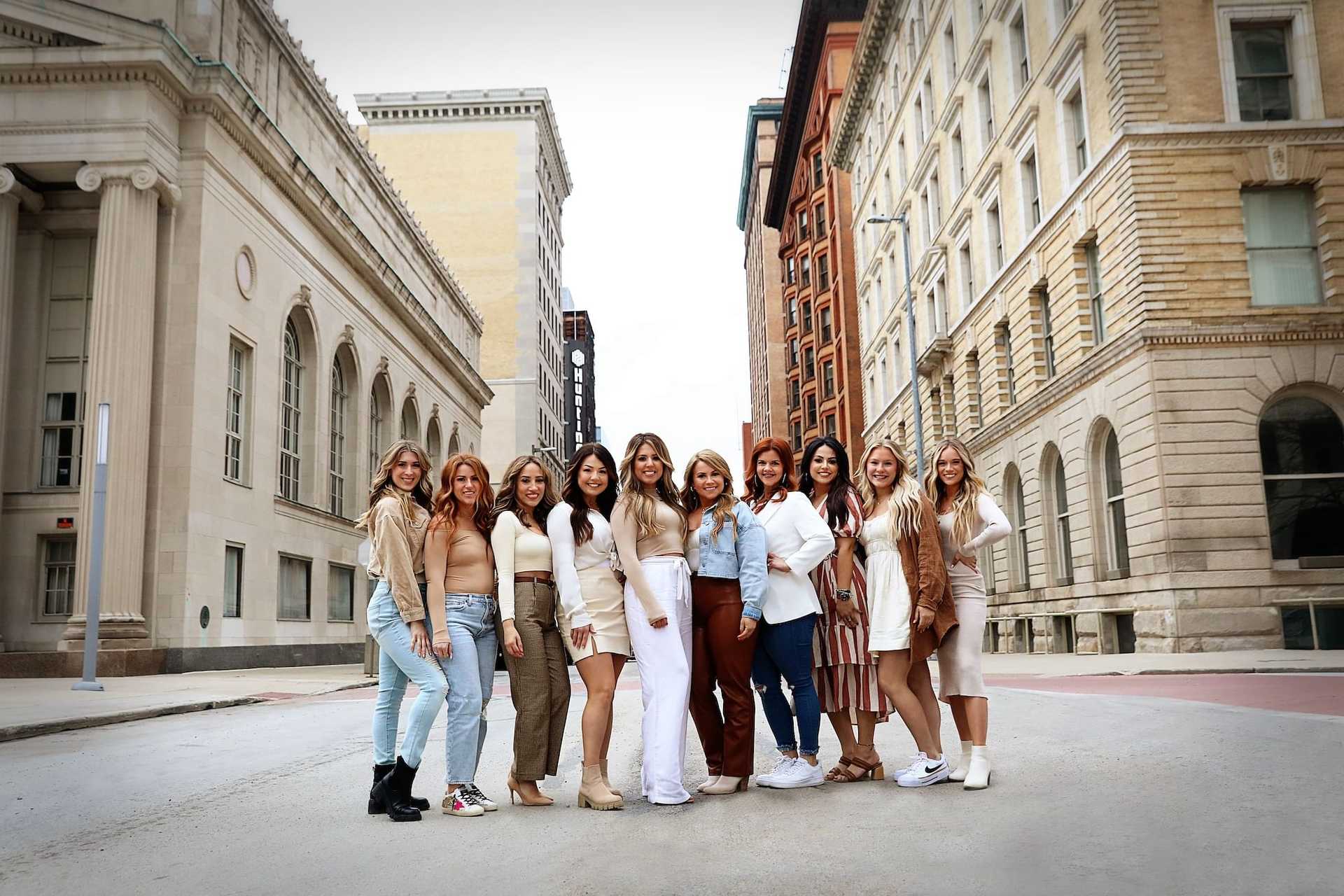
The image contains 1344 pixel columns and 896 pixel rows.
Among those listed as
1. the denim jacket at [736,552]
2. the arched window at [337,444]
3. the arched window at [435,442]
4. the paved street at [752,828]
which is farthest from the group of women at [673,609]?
the arched window at [435,442]

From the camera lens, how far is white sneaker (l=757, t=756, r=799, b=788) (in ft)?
23.2

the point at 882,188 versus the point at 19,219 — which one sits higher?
the point at 882,188

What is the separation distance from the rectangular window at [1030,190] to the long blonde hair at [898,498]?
2550 centimetres

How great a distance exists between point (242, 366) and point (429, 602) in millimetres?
26605

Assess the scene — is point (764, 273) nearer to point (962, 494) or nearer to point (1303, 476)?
point (1303, 476)

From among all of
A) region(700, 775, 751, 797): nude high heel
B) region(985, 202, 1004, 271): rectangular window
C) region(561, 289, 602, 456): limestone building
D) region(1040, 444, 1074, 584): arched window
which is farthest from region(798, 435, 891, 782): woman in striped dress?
region(561, 289, 602, 456): limestone building

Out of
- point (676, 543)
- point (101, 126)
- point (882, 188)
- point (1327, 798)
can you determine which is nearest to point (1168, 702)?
point (1327, 798)

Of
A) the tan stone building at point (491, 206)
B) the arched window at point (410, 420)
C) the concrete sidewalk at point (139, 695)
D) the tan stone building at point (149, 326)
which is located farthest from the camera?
the tan stone building at point (491, 206)

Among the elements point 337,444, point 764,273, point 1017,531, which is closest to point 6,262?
point 337,444

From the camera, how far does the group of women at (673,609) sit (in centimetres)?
650

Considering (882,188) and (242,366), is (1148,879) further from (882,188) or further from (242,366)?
(882,188)

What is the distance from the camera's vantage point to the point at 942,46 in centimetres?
3941

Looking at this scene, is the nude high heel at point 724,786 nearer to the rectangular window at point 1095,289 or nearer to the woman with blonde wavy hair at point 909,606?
the woman with blonde wavy hair at point 909,606

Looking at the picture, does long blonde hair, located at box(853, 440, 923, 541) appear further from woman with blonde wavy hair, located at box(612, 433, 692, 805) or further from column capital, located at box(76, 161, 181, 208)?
column capital, located at box(76, 161, 181, 208)
